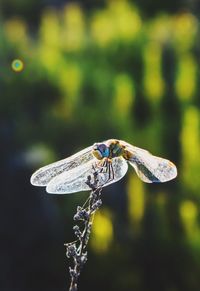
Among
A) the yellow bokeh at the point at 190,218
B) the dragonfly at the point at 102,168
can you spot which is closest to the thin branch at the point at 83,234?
the dragonfly at the point at 102,168

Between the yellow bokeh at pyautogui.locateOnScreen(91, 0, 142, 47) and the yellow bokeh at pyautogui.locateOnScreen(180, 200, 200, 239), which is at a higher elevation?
the yellow bokeh at pyautogui.locateOnScreen(91, 0, 142, 47)

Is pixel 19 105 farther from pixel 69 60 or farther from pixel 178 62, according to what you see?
pixel 178 62

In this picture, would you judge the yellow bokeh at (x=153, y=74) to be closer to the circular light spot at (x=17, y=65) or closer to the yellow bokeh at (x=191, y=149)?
the yellow bokeh at (x=191, y=149)

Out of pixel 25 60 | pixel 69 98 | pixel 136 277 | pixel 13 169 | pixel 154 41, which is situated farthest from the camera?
pixel 154 41

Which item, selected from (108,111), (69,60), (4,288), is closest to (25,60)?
(69,60)

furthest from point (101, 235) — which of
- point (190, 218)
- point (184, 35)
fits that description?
point (184, 35)

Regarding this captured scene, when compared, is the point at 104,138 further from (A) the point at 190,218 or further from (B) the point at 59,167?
(B) the point at 59,167

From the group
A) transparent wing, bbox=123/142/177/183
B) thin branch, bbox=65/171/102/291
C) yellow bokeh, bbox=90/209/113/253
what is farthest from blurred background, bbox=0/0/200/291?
thin branch, bbox=65/171/102/291

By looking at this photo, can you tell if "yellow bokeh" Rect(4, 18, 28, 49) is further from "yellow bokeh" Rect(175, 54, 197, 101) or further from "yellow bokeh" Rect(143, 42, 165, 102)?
"yellow bokeh" Rect(175, 54, 197, 101)
